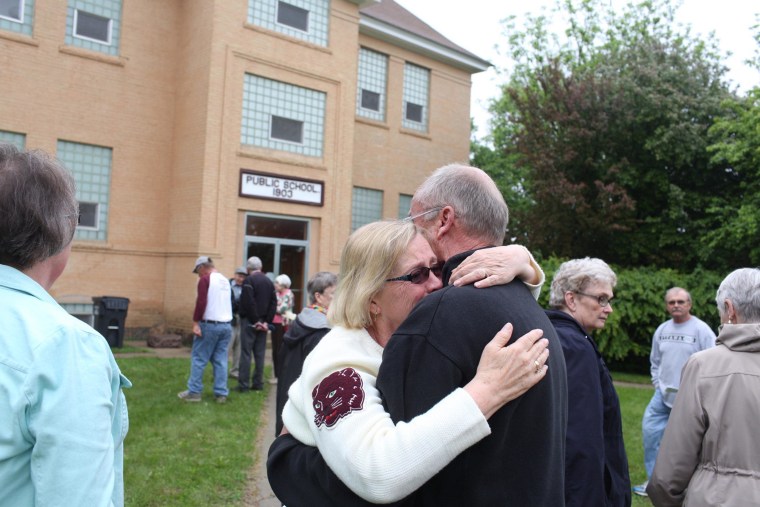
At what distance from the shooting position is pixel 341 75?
18984 mm

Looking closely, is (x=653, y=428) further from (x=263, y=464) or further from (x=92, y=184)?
(x=92, y=184)

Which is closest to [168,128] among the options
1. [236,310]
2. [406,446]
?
[236,310]

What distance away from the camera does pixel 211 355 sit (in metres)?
9.52

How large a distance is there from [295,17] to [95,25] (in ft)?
17.7

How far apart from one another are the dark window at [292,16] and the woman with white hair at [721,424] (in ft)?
54.9

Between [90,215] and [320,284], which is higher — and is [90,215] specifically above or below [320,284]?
above

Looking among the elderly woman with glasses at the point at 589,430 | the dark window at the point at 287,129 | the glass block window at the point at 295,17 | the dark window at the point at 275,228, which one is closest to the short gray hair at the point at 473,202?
the elderly woman with glasses at the point at 589,430

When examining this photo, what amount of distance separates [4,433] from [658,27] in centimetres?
3285

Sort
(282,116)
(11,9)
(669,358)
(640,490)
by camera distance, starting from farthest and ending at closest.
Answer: (282,116), (11,9), (669,358), (640,490)

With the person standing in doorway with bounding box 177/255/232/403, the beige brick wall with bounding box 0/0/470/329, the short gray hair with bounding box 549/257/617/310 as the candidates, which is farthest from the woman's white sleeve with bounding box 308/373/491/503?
the beige brick wall with bounding box 0/0/470/329

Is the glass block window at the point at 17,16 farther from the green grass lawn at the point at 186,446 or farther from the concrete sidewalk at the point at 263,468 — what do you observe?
the concrete sidewalk at the point at 263,468

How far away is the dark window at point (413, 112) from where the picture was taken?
2220 centimetres

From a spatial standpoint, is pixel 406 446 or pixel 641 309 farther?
pixel 641 309

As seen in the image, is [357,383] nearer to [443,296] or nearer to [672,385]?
[443,296]
